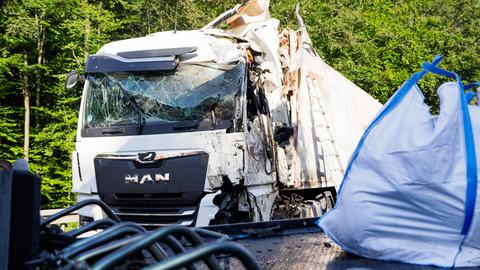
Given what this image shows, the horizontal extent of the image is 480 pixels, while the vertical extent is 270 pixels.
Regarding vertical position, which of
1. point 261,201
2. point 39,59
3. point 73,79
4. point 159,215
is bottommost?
point 159,215

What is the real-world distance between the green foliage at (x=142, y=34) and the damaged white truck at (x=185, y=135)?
1042 centimetres

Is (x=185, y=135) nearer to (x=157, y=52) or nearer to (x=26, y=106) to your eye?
(x=157, y=52)

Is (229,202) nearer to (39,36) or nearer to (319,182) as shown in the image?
(319,182)

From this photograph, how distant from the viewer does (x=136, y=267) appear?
73.8 inches

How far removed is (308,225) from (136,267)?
2.39 m

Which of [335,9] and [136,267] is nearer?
[136,267]

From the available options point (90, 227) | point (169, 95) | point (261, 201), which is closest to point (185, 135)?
point (169, 95)

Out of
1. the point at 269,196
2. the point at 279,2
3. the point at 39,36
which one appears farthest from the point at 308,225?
the point at 279,2

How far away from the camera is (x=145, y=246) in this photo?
5.32 ft

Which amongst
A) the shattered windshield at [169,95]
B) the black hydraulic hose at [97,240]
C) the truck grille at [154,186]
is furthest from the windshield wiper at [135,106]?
the black hydraulic hose at [97,240]

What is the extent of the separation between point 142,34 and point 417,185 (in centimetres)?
2060

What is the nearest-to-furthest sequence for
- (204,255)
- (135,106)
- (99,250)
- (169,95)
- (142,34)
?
(204,255) < (99,250) < (169,95) < (135,106) < (142,34)

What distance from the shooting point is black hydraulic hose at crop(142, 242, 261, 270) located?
1.52 metres

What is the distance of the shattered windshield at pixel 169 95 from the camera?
6.71m
